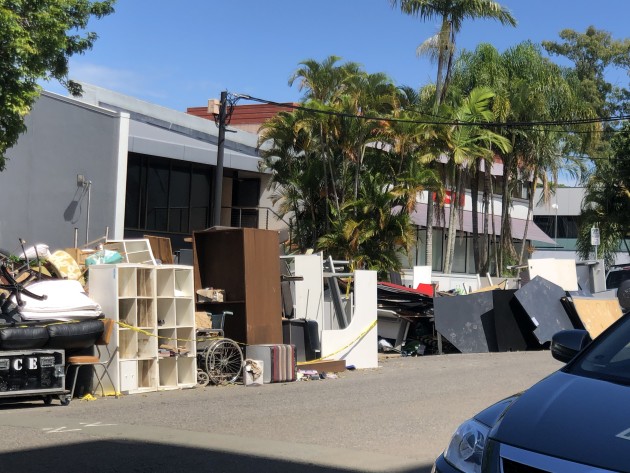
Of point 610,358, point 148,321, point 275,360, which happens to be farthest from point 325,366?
point 610,358

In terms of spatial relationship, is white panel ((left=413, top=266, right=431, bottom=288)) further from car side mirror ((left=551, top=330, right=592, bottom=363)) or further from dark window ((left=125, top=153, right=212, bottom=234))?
car side mirror ((left=551, top=330, right=592, bottom=363))

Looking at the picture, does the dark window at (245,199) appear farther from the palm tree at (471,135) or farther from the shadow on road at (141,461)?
the shadow on road at (141,461)

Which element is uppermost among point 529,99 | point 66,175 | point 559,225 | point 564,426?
point 529,99

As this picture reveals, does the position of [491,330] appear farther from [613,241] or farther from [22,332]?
[613,241]

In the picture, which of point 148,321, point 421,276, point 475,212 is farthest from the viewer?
point 475,212

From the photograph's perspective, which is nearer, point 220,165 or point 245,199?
point 220,165

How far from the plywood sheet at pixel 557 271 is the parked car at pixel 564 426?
18.8m

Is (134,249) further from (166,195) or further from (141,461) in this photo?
(166,195)

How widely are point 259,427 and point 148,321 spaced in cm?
457

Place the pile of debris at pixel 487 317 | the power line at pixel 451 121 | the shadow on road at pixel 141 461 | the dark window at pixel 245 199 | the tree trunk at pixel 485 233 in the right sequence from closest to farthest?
the shadow on road at pixel 141 461, the pile of debris at pixel 487 317, the power line at pixel 451 121, the dark window at pixel 245 199, the tree trunk at pixel 485 233

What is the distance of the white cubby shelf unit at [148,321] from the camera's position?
43.0 feet

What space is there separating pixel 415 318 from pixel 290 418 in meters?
11.6

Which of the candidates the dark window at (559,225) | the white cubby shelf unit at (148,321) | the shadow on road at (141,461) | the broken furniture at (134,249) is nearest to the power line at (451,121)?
the broken furniture at (134,249)

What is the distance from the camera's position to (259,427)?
9688 millimetres
